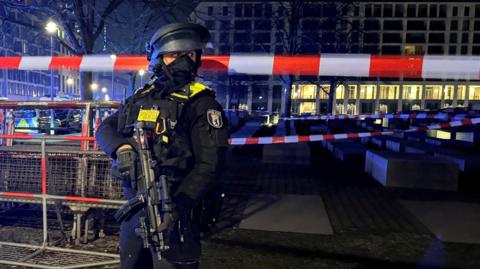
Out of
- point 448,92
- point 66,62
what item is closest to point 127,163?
point 66,62

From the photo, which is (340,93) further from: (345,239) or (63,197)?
(63,197)

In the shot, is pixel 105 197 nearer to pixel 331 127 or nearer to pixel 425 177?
pixel 425 177

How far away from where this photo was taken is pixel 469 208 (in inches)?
253

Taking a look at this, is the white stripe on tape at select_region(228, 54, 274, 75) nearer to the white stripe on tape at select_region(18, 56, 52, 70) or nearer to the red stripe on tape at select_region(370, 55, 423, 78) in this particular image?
the red stripe on tape at select_region(370, 55, 423, 78)

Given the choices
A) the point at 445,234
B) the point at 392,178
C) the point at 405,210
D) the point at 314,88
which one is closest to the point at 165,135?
the point at 445,234

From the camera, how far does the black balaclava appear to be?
2.49 metres

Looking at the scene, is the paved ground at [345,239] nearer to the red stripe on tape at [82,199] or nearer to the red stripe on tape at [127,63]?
the red stripe on tape at [82,199]

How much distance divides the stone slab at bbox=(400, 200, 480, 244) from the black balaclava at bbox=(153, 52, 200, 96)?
4.12 meters

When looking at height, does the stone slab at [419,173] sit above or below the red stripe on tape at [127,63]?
below

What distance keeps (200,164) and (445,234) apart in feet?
13.7

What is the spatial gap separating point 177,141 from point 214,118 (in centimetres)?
27

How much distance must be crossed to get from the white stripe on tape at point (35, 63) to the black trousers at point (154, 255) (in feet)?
9.07

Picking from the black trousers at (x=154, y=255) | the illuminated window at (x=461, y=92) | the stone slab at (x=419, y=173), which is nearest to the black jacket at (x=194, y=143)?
the black trousers at (x=154, y=255)

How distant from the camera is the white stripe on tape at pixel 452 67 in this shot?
3.54 meters
